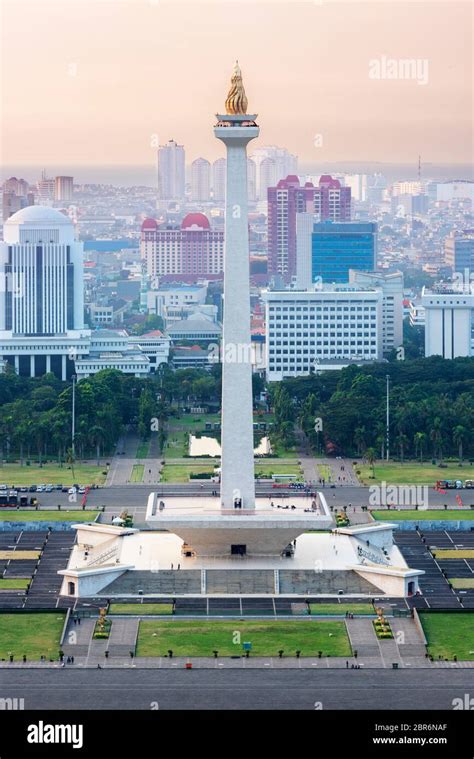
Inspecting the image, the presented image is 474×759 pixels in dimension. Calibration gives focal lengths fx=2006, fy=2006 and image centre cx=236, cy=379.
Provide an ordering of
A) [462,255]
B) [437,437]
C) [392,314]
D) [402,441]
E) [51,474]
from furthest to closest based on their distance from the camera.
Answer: [462,255], [392,314], [437,437], [402,441], [51,474]

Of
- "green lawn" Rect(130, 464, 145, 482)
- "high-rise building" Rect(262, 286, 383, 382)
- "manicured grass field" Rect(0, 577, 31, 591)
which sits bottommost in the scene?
"manicured grass field" Rect(0, 577, 31, 591)

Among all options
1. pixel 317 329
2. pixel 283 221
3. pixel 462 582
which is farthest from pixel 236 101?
pixel 283 221

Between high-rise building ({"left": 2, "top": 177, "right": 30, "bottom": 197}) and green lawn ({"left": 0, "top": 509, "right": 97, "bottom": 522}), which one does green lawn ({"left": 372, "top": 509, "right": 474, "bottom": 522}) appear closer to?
green lawn ({"left": 0, "top": 509, "right": 97, "bottom": 522})

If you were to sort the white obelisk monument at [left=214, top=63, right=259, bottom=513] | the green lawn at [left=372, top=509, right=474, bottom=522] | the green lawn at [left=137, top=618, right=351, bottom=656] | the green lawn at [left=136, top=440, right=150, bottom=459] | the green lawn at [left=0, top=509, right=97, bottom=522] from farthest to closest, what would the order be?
the green lawn at [left=136, top=440, right=150, bottom=459]
the green lawn at [left=372, top=509, right=474, bottom=522]
the green lawn at [left=0, top=509, right=97, bottom=522]
the white obelisk monument at [left=214, top=63, right=259, bottom=513]
the green lawn at [left=137, top=618, right=351, bottom=656]

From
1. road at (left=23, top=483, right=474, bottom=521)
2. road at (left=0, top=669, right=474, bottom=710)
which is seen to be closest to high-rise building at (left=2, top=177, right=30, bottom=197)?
road at (left=23, top=483, right=474, bottom=521)

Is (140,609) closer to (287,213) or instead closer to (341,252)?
(341,252)

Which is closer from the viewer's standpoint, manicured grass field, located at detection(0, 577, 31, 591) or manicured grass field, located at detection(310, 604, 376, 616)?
manicured grass field, located at detection(310, 604, 376, 616)

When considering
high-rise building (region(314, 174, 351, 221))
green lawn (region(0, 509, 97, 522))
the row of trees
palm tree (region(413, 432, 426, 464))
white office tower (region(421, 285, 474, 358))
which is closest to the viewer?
green lawn (region(0, 509, 97, 522))

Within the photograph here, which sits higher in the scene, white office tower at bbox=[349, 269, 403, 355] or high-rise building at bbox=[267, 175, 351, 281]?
high-rise building at bbox=[267, 175, 351, 281]
